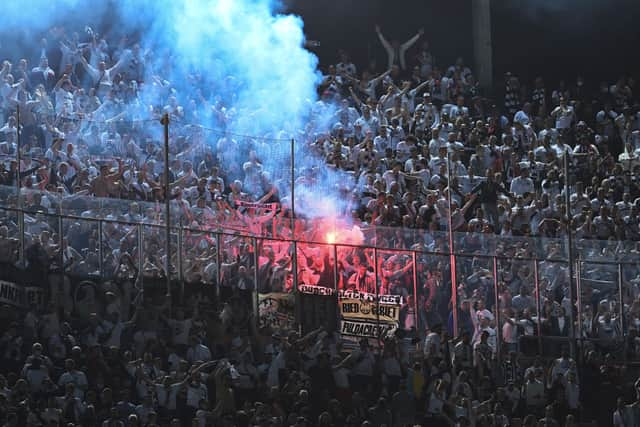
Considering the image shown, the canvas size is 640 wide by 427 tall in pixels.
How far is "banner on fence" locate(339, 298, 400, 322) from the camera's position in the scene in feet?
71.7

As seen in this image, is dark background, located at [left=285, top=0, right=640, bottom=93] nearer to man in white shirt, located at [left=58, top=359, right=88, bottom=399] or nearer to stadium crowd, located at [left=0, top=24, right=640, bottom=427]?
stadium crowd, located at [left=0, top=24, right=640, bottom=427]

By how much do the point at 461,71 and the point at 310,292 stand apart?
14849 mm

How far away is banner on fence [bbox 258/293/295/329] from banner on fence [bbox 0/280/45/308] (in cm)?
324

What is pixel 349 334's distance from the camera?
2205 cm

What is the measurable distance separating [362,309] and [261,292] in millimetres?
1656

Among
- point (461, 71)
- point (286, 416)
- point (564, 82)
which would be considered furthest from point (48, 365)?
point (564, 82)

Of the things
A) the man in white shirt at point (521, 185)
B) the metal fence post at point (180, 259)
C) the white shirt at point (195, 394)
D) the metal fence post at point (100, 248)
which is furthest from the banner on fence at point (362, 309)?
the man in white shirt at point (521, 185)

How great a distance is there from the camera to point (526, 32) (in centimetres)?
3931

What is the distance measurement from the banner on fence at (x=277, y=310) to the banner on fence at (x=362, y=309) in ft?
2.83

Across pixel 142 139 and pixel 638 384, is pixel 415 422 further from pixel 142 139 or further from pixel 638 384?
pixel 142 139

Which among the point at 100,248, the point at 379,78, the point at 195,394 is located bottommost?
the point at 195,394

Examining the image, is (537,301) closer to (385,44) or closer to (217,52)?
(217,52)

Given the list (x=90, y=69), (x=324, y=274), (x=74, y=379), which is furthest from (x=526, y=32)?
(x=74, y=379)

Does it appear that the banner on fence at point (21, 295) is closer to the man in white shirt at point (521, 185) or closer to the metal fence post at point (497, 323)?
the metal fence post at point (497, 323)
